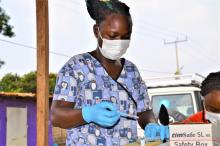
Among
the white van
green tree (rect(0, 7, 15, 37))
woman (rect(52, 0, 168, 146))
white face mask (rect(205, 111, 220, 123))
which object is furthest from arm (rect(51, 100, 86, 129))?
green tree (rect(0, 7, 15, 37))

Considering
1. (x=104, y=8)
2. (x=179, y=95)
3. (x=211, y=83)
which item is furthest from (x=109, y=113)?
(x=179, y=95)

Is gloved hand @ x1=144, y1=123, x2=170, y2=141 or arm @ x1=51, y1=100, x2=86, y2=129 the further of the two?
gloved hand @ x1=144, y1=123, x2=170, y2=141

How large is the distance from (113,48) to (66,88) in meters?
0.32

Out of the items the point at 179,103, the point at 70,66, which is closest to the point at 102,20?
the point at 70,66

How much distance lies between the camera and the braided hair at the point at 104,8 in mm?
2215

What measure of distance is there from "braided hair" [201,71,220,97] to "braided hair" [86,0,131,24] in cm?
64

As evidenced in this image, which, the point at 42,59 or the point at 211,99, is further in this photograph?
the point at 42,59

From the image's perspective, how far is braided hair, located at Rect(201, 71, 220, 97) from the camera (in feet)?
8.09

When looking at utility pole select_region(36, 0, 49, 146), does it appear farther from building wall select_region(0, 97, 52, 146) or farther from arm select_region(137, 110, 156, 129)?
building wall select_region(0, 97, 52, 146)

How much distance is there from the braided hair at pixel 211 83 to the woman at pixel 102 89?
1.25ft

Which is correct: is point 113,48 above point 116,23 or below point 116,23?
below

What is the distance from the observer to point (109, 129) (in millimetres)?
2125

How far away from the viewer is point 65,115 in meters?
1.98

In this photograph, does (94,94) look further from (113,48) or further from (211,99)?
(211,99)
